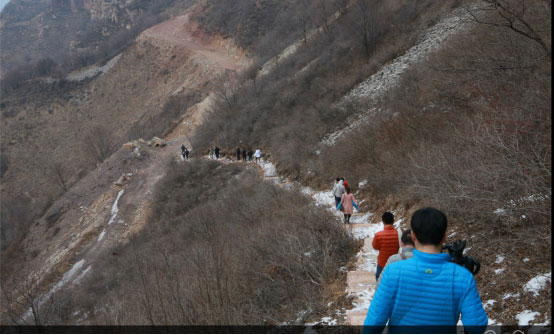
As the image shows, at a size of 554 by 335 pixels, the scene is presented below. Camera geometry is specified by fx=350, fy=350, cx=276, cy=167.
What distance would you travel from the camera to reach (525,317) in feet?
11.2

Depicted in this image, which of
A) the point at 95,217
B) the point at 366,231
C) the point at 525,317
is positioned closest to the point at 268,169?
the point at 95,217

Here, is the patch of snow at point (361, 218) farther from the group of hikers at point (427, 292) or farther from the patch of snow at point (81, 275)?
the patch of snow at point (81, 275)

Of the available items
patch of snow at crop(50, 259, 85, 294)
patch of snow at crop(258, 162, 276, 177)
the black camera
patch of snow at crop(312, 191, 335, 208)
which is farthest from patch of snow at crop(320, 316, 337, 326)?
patch of snow at crop(50, 259, 85, 294)

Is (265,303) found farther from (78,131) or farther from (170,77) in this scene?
(78,131)

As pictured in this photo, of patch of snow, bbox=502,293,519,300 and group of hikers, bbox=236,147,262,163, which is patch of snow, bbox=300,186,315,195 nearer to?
group of hikers, bbox=236,147,262,163

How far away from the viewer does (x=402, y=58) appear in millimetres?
19906

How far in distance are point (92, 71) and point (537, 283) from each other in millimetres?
74675

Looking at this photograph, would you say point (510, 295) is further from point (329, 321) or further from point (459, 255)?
point (329, 321)

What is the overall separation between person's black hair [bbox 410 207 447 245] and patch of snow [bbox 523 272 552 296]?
2.49 meters

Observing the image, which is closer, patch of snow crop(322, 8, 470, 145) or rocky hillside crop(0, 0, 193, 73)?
patch of snow crop(322, 8, 470, 145)

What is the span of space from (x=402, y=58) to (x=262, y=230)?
51.5ft

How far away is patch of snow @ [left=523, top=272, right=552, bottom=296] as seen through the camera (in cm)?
361

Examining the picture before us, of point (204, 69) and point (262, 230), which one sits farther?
point (204, 69)

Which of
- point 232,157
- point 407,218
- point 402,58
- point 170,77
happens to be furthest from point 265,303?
point 170,77
